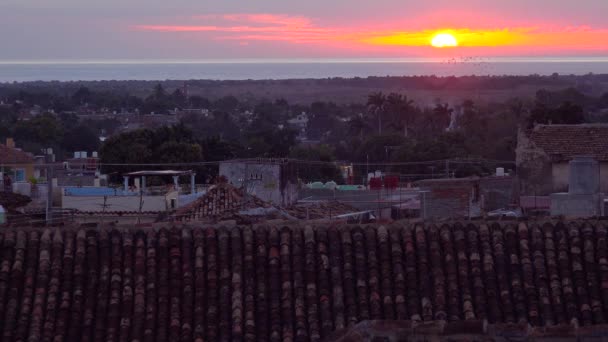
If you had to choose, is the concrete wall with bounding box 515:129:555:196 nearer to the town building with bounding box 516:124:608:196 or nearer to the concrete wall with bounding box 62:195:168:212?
the town building with bounding box 516:124:608:196

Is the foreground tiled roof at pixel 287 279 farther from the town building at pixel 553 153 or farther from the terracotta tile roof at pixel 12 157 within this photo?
the terracotta tile roof at pixel 12 157

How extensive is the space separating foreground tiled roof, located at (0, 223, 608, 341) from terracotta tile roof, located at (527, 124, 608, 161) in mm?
16517

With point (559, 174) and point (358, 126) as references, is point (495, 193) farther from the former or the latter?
point (358, 126)

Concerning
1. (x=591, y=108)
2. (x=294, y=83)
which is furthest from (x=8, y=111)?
(x=294, y=83)

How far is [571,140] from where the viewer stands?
2988 cm

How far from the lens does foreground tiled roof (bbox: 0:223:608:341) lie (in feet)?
38.6

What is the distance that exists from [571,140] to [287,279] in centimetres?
1878

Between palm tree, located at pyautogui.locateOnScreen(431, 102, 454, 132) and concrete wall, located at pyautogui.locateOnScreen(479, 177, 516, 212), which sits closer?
concrete wall, located at pyautogui.locateOnScreen(479, 177, 516, 212)

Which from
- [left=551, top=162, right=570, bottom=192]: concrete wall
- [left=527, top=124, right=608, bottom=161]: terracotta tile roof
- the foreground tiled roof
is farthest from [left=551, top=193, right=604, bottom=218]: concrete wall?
[left=527, top=124, right=608, bottom=161]: terracotta tile roof

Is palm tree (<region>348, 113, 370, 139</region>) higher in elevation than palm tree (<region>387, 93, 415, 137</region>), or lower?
lower

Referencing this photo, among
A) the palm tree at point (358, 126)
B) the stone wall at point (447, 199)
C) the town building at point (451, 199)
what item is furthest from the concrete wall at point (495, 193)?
the palm tree at point (358, 126)

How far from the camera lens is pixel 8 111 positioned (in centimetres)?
9794

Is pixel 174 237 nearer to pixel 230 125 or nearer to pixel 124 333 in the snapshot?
pixel 124 333

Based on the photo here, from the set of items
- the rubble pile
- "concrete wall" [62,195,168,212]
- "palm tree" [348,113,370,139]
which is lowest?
"palm tree" [348,113,370,139]
